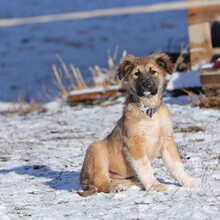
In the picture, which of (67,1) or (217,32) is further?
(67,1)

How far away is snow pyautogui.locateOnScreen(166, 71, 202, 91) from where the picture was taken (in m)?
9.02

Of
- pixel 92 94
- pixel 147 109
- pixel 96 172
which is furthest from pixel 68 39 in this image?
pixel 96 172

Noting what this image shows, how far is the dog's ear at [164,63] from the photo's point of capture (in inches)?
183

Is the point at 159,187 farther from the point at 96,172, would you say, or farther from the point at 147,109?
the point at 147,109

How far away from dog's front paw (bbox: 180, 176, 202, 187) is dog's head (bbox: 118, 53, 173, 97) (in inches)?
37.6

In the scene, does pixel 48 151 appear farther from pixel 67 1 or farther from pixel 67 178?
pixel 67 1

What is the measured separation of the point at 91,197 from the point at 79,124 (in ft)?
14.4

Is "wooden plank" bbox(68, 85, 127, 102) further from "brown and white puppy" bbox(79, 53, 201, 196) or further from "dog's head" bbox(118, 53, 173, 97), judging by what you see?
"brown and white puppy" bbox(79, 53, 201, 196)

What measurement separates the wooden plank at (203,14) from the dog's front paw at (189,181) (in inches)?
234

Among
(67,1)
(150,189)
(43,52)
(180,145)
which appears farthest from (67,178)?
(67,1)

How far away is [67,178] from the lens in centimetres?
495

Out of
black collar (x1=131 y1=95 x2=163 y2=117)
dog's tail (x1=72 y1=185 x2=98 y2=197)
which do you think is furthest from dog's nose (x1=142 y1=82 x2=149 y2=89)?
dog's tail (x1=72 y1=185 x2=98 y2=197)

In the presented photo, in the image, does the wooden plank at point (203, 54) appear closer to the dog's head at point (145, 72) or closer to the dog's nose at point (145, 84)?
the dog's head at point (145, 72)

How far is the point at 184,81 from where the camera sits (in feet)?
30.1
